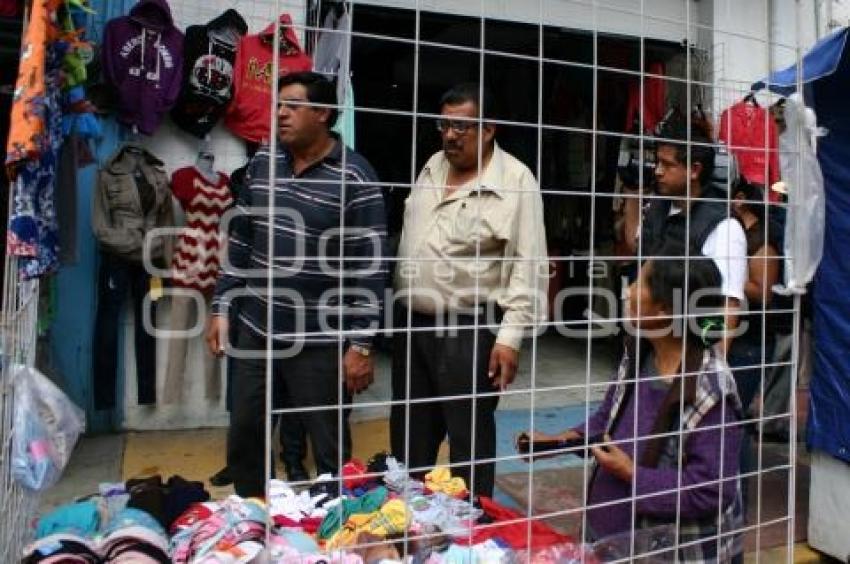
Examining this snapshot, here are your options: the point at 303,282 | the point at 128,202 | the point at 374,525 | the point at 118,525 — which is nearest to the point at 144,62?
the point at 128,202

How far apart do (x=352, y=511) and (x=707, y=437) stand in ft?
3.28

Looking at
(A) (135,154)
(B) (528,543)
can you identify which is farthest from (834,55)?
(A) (135,154)

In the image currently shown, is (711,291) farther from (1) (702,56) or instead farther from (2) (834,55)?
(1) (702,56)

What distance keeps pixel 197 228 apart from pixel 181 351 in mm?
738

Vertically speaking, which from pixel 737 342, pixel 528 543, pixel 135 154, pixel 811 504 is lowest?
pixel 811 504

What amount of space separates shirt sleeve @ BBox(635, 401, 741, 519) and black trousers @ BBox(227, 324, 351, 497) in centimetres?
115

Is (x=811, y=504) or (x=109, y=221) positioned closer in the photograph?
(x=811, y=504)

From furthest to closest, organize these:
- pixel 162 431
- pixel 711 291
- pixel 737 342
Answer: pixel 162 431 < pixel 737 342 < pixel 711 291

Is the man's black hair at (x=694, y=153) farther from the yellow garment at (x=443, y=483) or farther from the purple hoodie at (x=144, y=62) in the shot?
the purple hoodie at (x=144, y=62)

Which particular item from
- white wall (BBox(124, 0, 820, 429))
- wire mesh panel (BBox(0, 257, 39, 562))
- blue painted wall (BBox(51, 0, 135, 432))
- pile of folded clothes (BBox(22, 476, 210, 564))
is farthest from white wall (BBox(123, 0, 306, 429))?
wire mesh panel (BBox(0, 257, 39, 562))

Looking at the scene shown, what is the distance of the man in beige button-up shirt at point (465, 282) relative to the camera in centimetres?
260

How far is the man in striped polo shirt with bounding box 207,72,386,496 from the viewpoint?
2598 millimetres

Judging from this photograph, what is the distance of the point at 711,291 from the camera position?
213cm

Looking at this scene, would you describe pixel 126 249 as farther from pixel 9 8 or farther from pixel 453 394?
pixel 453 394
